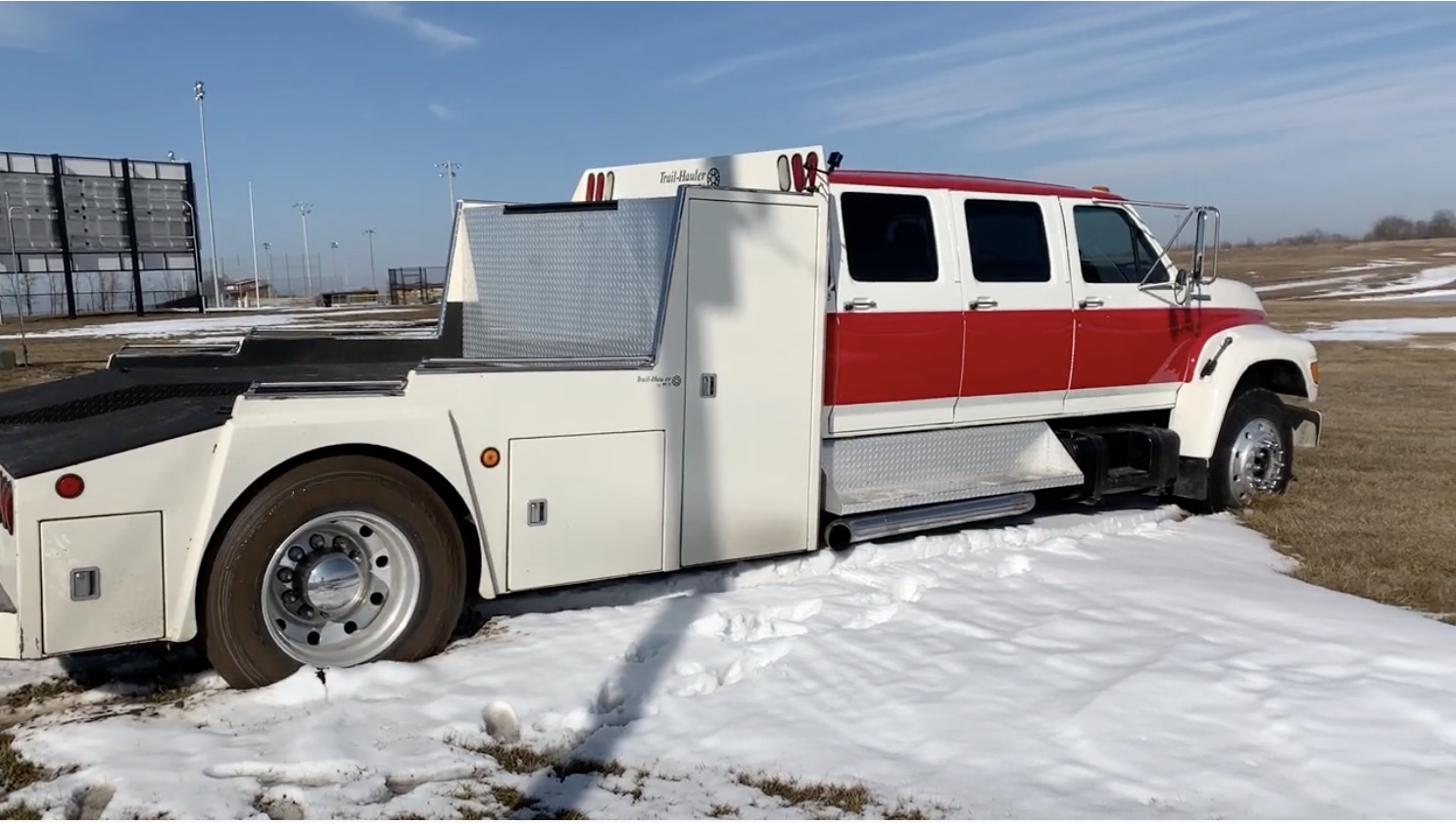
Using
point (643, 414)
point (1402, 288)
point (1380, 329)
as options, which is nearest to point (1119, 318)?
point (643, 414)

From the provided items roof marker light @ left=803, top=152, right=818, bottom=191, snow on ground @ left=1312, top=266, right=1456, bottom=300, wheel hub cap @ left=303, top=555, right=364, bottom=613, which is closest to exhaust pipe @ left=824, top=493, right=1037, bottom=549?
roof marker light @ left=803, top=152, right=818, bottom=191

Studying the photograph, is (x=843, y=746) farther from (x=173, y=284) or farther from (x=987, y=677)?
(x=173, y=284)

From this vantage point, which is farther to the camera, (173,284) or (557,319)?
(173,284)

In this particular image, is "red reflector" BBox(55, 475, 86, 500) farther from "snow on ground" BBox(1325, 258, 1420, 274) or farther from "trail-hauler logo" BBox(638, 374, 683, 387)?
"snow on ground" BBox(1325, 258, 1420, 274)

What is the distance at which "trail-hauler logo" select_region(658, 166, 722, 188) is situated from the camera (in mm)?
6383

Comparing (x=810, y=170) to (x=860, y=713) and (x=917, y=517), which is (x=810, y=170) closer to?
(x=917, y=517)

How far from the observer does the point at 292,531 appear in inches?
175

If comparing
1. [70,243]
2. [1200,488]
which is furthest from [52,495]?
[70,243]

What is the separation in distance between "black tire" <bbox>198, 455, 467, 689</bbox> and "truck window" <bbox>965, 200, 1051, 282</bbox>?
354 cm

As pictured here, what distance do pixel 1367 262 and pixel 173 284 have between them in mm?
68173

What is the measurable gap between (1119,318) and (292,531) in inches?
207

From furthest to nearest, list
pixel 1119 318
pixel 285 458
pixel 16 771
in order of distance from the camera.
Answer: pixel 1119 318
pixel 285 458
pixel 16 771

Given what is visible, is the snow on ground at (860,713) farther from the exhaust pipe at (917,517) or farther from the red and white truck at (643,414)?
the red and white truck at (643,414)

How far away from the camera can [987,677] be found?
15.7 feet
